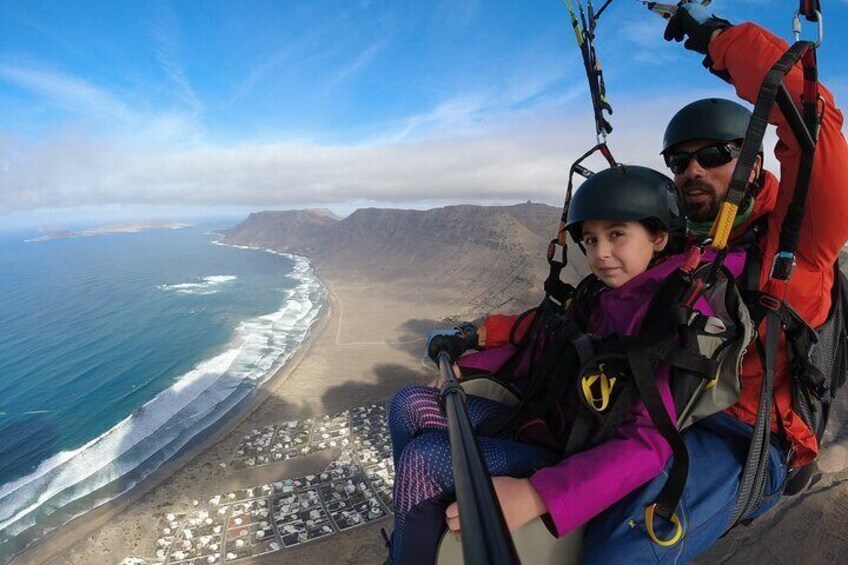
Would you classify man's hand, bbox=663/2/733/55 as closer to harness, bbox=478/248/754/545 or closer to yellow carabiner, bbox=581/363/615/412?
harness, bbox=478/248/754/545

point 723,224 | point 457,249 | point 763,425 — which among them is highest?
point 723,224

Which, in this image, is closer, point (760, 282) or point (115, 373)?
point (760, 282)

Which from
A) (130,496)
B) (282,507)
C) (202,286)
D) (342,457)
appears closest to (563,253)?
(282,507)

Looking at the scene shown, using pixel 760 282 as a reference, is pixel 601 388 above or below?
below

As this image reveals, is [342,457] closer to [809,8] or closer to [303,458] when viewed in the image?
[303,458]

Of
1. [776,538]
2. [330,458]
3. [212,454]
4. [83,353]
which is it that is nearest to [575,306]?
[776,538]

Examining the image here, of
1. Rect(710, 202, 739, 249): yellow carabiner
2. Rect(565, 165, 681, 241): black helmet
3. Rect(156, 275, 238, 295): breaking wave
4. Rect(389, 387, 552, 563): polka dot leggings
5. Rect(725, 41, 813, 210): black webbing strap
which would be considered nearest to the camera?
Rect(725, 41, 813, 210): black webbing strap

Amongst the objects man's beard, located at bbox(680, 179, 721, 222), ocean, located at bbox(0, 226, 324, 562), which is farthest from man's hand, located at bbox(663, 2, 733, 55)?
ocean, located at bbox(0, 226, 324, 562)
